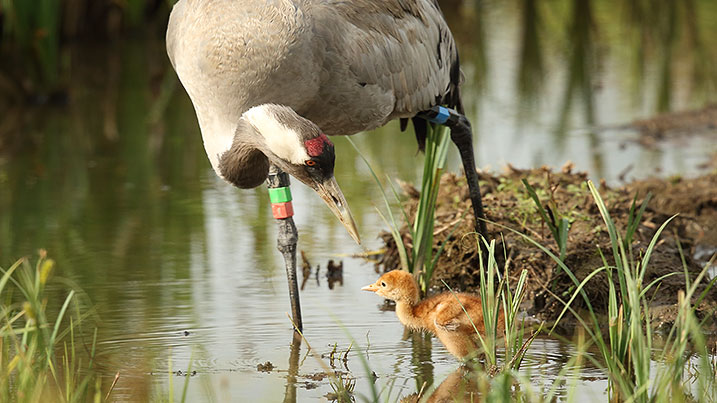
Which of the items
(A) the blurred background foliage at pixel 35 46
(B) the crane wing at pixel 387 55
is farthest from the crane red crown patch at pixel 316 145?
(A) the blurred background foliage at pixel 35 46

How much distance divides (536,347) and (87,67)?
10.6 metres

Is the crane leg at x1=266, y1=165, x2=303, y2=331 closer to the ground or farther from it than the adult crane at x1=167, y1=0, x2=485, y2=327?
closer to the ground

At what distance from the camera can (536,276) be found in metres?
5.80

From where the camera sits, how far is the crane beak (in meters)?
4.70

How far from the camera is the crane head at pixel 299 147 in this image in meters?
4.49

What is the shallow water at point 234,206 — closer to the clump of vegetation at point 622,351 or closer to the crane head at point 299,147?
the clump of vegetation at point 622,351

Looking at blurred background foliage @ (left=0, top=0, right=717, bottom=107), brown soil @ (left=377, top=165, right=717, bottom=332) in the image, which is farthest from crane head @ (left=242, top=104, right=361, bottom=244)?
blurred background foliage @ (left=0, top=0, right=717, bottom=107)

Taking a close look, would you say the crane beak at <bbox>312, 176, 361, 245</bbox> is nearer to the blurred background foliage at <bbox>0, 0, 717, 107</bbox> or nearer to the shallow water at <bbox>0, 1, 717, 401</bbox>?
the shallow water at <bbox>0, 1, 717, 401</bbox>

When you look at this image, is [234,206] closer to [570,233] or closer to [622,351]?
[570,233]

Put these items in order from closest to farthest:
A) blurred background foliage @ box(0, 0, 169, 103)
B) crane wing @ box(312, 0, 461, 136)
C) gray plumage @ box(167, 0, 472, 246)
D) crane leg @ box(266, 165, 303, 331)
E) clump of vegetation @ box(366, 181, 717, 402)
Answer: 1. clump of vegetation @ box(366, 181, 717, 402)
2. gray plumage @ box(167, 0, 472, 246)
3. crane wing @ box(312, 0, 461, 136)
4. crane leg @ box(266, 165, 303, 331)
5. blurred background foliage @ box(0, 0, 169, 103)

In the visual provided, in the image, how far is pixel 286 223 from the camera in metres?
5.71

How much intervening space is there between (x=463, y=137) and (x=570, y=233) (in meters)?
0.74

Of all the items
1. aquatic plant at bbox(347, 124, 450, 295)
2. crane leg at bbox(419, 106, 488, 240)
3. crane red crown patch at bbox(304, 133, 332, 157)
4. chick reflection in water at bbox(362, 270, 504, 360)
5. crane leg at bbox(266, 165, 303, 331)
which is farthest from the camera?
crane leg at bbox(419, 106, 488, 240)

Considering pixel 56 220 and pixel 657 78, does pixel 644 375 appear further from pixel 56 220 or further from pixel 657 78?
pixel 657 78
